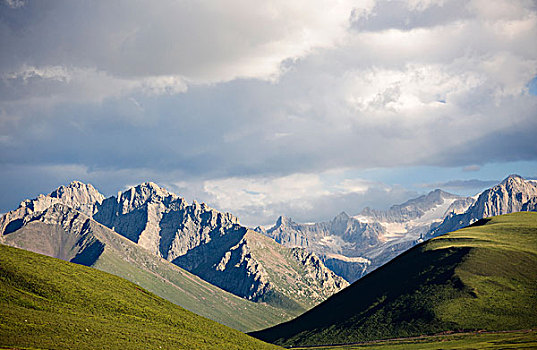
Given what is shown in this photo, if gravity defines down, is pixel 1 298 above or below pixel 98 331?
above

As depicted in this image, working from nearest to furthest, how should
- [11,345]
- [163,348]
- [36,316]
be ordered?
[11,345], [36,316], [163,348]

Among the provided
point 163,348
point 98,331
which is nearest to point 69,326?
point 98,331

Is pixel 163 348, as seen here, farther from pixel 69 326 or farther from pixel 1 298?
pixel 1 298

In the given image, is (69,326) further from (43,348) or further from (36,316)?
(43,348)

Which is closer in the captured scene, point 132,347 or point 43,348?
point 43,348

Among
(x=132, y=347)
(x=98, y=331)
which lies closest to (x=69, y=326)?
(x=98, y=331)

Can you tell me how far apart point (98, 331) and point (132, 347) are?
17.2 m

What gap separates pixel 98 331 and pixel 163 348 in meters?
26.3

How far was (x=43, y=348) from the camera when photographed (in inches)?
6073

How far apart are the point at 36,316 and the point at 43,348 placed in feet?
118

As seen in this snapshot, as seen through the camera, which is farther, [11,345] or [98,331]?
[98,331]

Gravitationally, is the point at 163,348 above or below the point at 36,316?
below

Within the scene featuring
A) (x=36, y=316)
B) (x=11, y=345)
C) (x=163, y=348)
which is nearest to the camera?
(x=11, y=345)

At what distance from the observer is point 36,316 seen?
186000 millimetres
